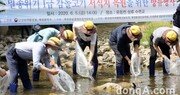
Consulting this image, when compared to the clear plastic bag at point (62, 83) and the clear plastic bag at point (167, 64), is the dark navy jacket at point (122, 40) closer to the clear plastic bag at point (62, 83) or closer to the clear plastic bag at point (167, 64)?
the clear plastic bag at point (167, 64)

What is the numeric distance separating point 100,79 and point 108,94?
218cm

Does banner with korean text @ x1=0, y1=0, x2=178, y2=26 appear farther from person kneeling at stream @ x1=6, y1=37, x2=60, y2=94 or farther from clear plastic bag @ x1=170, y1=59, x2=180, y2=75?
person kneeling at stream @ x1=6, y1=37, x2=60, y2=94

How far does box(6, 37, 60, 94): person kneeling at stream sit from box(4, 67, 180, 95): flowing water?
27 cm

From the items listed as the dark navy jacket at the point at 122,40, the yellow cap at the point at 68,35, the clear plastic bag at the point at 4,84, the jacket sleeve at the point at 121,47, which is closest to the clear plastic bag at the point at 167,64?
the dark navy jacket at the point at 122,40

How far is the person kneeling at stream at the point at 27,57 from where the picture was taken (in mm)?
8648

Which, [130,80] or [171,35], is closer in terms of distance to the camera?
[171,35]

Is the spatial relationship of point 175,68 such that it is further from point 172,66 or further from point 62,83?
point 62,83

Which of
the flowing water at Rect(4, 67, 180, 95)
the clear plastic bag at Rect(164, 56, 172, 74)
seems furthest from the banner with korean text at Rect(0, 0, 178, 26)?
the clear plastic bag at Rect(164, 56, 172, 74)

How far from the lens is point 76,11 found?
14117mm

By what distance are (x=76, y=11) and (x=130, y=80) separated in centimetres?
403

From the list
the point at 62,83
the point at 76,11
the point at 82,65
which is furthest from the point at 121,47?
the point at 76,11

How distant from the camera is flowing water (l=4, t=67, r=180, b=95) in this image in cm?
920

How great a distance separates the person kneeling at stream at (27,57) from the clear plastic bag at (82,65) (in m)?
1.47

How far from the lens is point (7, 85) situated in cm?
916
